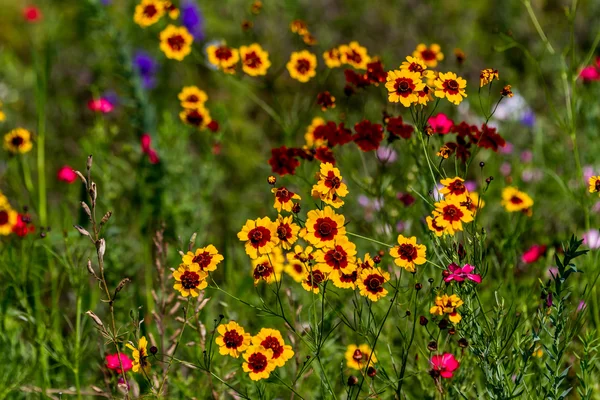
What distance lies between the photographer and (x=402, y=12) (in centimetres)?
546

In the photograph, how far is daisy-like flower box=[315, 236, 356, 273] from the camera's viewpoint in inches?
63.6

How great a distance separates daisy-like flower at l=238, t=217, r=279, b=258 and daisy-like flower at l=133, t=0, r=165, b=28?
1387 millimetres

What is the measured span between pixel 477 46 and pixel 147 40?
270cm

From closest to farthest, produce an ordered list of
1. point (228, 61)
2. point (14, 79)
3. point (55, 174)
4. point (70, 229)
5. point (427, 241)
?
point (427, 241) < point (228, 61) < point (70, 229) < point (55, 174) < point (14, 79)

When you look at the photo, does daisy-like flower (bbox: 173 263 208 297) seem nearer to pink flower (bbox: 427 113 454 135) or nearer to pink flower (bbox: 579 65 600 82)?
pink flower (bbox: 427 113 454 135)

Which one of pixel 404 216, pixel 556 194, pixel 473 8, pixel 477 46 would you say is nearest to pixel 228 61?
pixel 404 216

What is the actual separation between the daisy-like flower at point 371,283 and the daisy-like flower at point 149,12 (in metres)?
1.58

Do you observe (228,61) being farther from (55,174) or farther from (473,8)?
(473,8)

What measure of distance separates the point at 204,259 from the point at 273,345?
0.95 ft

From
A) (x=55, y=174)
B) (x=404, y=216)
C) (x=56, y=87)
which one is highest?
(x=404, y=216)

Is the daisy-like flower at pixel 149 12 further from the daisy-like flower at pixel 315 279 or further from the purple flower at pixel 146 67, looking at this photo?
the purple flower at pixel 146 67

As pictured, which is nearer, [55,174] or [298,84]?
[55,174]

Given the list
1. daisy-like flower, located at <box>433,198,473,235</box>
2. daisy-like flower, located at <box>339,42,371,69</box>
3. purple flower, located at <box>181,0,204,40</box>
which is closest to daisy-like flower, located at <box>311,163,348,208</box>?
daisy-like flower, located at <box>433,198,473,235</box>

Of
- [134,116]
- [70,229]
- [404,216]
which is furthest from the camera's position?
[134,116]
